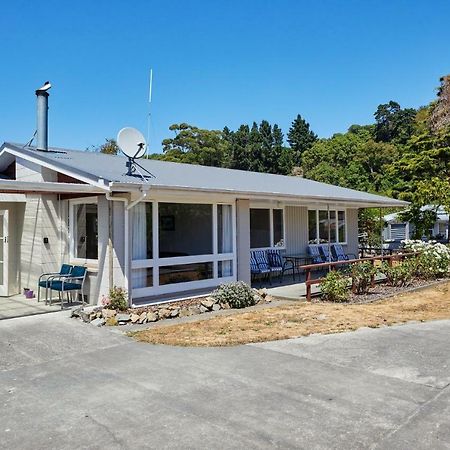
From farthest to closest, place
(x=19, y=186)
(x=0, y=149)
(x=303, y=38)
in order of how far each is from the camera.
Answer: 1. (x=303, y=38)
2. (x=0, y=149)
3. (x=19, y=186)

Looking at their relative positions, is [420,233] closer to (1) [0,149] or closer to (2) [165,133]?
(1) [0,149]

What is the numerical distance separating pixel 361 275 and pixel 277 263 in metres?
3.55

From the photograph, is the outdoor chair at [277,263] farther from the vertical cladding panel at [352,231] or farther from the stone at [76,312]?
the stone at [76,312]

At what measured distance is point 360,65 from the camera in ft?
61.6

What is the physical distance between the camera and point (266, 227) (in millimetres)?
14898

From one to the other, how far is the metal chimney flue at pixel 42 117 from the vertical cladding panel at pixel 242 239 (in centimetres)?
540

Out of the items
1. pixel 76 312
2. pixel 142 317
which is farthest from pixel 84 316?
pixel 142 317

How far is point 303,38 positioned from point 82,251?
10.4m

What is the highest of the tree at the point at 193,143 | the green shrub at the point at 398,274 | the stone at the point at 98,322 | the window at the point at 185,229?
the tree at the point at 193,143

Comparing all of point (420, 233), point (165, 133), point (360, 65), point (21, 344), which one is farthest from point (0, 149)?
point (165, 133)

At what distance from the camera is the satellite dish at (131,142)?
32.1 ft

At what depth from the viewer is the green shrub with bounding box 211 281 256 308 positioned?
32.7ft

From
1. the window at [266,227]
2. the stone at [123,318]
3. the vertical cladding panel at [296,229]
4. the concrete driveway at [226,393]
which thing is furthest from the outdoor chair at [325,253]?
the stone at [123,318]

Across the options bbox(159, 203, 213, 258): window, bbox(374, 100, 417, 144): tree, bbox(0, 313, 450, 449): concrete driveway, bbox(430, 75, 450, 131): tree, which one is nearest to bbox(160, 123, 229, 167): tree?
bbox(374, 100, 417, 144): tree
